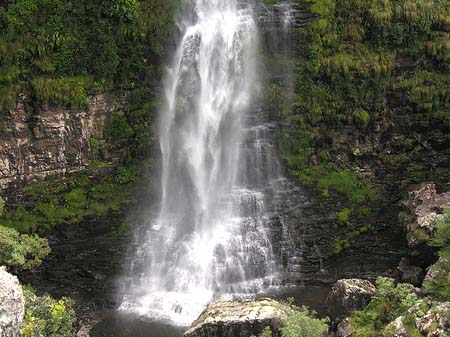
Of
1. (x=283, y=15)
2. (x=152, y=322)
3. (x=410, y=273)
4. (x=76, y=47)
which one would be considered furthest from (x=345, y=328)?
(x=76, y=47)

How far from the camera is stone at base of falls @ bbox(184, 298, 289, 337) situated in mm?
12453

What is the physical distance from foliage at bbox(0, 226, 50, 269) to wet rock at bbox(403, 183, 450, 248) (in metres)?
13.6

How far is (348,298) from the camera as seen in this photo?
13820 millimetres

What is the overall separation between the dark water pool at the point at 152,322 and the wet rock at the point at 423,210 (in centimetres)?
385

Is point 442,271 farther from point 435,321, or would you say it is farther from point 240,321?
point 240,321

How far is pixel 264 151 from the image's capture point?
2042cm

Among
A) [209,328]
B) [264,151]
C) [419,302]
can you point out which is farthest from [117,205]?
[419,302]

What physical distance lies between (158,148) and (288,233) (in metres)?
6.83

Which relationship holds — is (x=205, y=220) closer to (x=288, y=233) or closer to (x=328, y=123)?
(x=288, y=233)

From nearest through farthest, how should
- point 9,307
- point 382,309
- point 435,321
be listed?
point 9,307
point 435,321
point 382,309

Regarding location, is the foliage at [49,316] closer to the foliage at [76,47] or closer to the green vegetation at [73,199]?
the green vegetation at [73,199]

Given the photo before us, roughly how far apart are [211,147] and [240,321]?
9434 mm

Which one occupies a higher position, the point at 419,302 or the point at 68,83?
the point at 68,83

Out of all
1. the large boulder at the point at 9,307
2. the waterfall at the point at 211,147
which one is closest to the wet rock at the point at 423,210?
the waterfall at the point at 211,147
